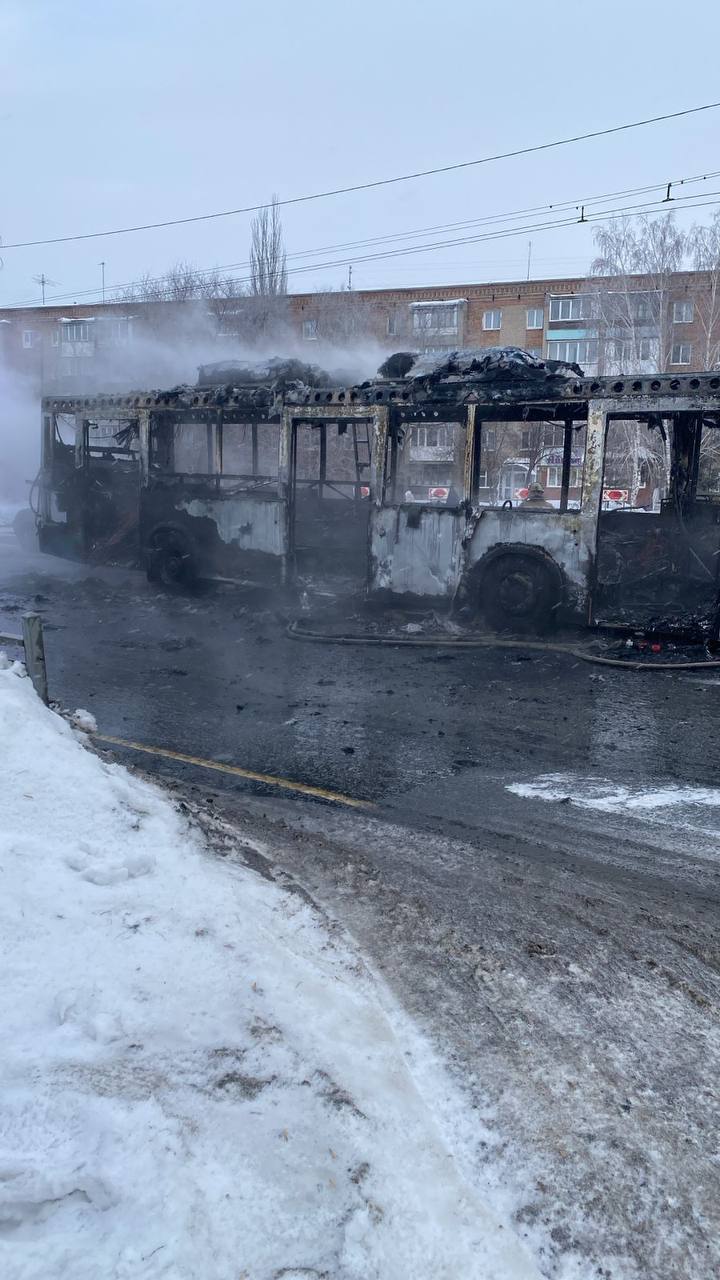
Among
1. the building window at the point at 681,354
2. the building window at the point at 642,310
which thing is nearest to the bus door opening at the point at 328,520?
the building window at the point at 642,310

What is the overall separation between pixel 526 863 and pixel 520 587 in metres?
6.12

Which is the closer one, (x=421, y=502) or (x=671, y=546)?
(x=421, y=502)

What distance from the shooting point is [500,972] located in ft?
11.4

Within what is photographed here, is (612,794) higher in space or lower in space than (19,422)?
lower

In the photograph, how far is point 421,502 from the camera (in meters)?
11.2

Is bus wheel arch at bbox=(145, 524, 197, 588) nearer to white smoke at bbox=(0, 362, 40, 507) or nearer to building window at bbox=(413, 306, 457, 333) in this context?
white smoke at bbox=(0, 362, 40, 507)

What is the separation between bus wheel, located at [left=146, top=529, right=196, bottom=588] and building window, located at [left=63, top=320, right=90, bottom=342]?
3625 cm

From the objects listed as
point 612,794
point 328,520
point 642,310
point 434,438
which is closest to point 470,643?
point 612,794

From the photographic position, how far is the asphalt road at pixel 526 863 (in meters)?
2.50

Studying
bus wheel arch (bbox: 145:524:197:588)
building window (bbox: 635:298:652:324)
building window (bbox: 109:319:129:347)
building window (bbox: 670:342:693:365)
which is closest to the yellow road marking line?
bus wheel arch (bbox: 145:524:197:588)

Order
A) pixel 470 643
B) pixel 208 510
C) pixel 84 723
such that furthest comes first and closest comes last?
pixel 208 510, pixel 470 643, pixel 84 723

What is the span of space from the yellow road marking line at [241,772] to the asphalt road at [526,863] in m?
0.11

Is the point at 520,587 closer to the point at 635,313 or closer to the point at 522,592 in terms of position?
the point at 522,592

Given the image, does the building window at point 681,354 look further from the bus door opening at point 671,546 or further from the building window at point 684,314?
the bus door opening at point 671,546
